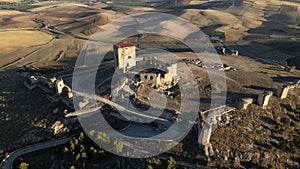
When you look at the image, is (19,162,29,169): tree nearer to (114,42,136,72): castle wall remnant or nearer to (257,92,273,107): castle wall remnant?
(114,42,136,72): castle wall remnant

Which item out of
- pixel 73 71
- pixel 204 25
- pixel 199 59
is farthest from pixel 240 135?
pixel 204 25

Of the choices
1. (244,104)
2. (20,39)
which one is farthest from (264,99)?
(20,39)

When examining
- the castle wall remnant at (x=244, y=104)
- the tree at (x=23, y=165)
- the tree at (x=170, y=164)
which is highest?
the castle wall remnant at (x=244, y=104)

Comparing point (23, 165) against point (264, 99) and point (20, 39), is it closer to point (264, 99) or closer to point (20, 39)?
point (264, 99)

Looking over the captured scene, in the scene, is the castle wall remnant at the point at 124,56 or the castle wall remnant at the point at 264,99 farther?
the castle wall remnant at the point at 124,56

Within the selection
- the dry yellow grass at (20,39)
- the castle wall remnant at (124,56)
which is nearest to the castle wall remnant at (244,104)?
the castle wall remnant at (124,56)

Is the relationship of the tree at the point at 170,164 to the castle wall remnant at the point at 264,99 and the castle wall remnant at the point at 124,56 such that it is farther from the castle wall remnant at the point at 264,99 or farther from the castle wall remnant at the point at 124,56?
the castle wall remnant at the point at 124,56

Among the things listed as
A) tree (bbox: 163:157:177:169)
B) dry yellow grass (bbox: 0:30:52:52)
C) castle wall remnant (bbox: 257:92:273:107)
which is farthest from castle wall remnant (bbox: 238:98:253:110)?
dry yellow grass (bbox: 0:30:52:52)

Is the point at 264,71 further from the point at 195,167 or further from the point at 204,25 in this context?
the point at 204,25
